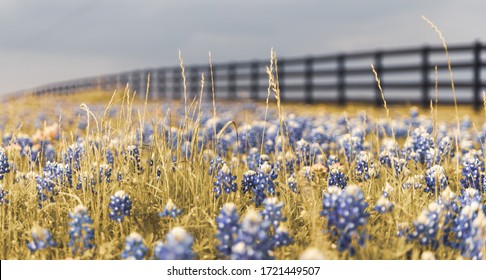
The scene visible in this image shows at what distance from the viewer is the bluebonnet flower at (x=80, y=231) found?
106 inches

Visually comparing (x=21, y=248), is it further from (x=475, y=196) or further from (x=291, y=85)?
(x=291, y=85)

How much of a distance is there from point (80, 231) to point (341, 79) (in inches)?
734

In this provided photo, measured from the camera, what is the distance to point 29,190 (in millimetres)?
3652

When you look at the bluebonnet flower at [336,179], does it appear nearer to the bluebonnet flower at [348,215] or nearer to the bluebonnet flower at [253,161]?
the bluebonnet flower at [253,161]

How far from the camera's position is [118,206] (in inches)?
117

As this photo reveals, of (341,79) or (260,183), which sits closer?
(260,183)

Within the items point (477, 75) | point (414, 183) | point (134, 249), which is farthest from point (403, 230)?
point (477, 75)

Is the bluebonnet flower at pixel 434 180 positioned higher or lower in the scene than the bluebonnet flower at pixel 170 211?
lower

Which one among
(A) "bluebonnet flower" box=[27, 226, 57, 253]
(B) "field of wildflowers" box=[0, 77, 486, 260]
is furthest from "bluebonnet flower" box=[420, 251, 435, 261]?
(A) "bluebonnet flower" box=[27, 226, 57, 253]

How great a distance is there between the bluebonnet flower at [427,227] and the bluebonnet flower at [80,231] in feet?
4.64

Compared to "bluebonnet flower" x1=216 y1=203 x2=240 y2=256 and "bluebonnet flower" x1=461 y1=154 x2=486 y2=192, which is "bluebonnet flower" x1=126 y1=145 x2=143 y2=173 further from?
"bluebonnet flower" x1=461 y1=154 x2=486 y2=192

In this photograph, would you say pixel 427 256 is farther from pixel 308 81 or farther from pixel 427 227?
pixel 308 81

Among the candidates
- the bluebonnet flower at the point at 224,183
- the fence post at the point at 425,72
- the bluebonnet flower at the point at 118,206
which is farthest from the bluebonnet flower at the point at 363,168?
the fence post at the point at 425,72
